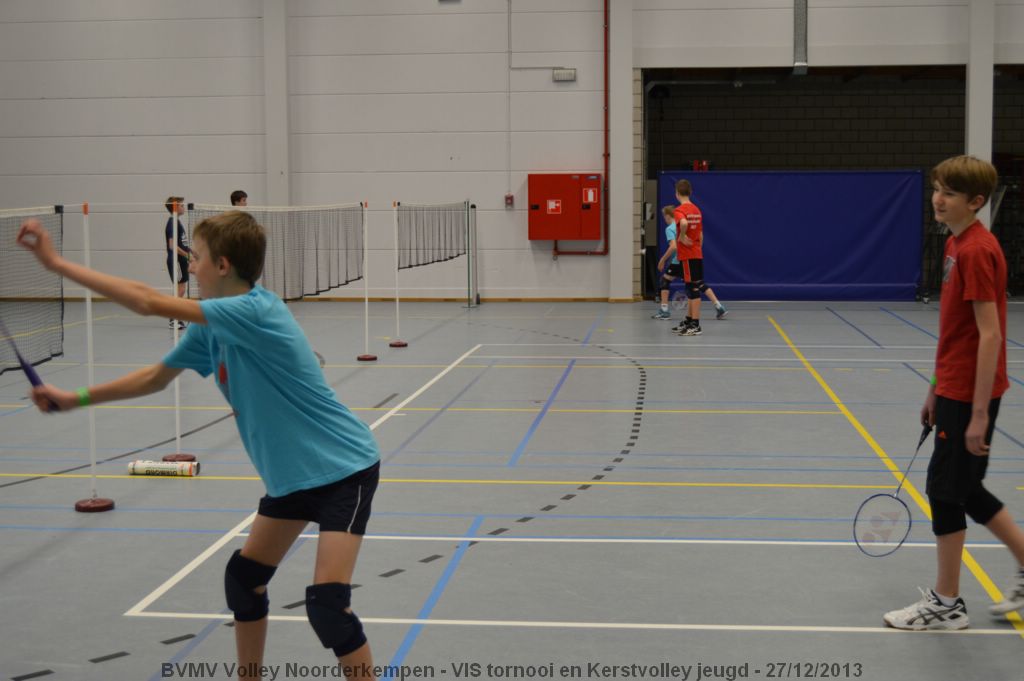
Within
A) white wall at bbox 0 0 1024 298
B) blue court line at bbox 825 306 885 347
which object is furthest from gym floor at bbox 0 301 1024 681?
white wall at bbox 0 0 1024 298

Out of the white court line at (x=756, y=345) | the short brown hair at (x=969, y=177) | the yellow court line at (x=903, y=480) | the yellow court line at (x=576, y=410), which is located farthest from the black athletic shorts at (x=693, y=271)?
the short brown hair at (x=969, y=177)

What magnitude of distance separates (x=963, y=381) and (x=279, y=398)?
282 centimetres

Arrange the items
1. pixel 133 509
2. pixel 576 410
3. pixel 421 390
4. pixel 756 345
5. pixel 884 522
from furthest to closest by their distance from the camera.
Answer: pixel 756 345, pixel 421 390, pixel 576 410, pixel 133 509, pixel 884 522

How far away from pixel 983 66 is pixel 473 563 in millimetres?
18377

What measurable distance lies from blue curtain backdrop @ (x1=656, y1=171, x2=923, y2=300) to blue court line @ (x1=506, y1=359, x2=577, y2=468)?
29.8ft

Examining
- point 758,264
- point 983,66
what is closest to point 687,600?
point 758,264

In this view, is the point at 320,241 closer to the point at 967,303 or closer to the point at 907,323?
the point at 907,323

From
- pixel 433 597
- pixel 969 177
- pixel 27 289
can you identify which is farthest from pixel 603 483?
pixel 27 289

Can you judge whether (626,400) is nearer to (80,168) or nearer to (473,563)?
(473,563)

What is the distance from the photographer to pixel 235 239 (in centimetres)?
358

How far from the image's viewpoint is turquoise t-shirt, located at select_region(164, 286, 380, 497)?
3523 millimetres

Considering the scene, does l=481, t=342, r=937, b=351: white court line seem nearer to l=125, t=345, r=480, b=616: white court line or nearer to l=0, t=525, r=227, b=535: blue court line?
l=125, t=345, r=480, b=616: white court line

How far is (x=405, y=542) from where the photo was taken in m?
6.24

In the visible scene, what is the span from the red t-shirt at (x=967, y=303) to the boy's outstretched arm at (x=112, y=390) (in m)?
3.00
